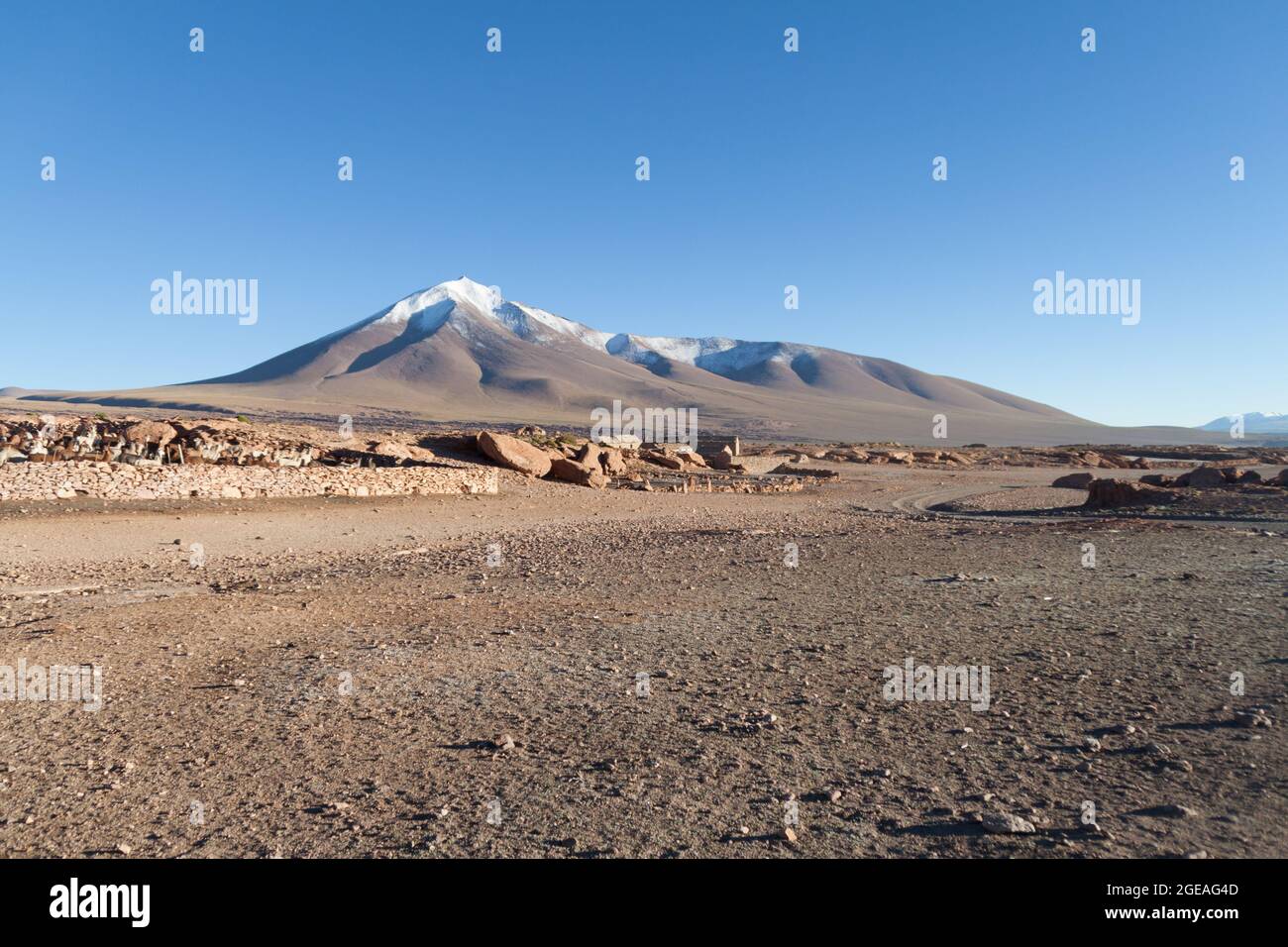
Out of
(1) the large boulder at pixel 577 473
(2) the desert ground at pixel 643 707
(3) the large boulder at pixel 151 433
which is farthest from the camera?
(1) the large boulder at pixel 577 473

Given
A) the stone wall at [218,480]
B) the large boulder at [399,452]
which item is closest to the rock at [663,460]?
the large boulder at [399,452]

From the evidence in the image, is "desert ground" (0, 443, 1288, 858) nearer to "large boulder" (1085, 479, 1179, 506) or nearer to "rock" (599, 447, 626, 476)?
"large boulder" (1085, 479, 1179, 506)

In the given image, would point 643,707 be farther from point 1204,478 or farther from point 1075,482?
point 1075,482

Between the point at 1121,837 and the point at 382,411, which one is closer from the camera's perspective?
the point at 1121,837

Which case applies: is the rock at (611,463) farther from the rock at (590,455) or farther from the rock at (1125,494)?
the rock at (1125,494)

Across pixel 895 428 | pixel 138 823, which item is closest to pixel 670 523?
pixel 138 823

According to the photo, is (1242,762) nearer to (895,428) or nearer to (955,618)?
(955,618)

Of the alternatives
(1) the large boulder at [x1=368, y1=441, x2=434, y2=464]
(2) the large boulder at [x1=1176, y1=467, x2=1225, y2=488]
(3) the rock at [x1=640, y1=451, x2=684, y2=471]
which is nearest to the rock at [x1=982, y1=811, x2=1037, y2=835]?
(1) the large boulder at [x1=368, y1=441, x2=434, y2=464]
